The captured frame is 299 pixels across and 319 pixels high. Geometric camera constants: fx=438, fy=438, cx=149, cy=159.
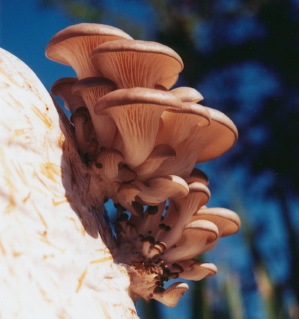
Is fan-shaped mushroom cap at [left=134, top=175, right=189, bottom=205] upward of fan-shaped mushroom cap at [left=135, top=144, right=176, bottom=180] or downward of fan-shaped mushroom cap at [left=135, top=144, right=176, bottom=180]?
downward

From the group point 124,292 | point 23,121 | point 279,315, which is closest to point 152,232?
point 124,292

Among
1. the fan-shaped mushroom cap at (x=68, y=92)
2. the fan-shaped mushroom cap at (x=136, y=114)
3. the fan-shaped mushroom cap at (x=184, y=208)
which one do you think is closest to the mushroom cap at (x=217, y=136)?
the fan-shaped mushroom cap at (x=184, y=208)

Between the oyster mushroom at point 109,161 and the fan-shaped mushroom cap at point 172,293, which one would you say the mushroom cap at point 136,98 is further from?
the fan-shaped mushroom cap at point 172,293

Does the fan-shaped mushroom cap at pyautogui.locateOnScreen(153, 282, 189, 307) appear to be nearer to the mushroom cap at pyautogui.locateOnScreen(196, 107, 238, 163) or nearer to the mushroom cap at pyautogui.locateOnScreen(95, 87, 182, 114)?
the mushroom cap at pyautogui.locateOnScreen(196, 107, 238, 163)

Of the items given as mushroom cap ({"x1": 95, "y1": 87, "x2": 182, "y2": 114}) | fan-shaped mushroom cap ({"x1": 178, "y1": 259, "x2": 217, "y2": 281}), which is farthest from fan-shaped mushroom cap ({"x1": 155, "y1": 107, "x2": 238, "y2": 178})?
fan-shaped mushroom cap ({"x1": 178, "y1": 259, "x2": 217, "y2": 281})

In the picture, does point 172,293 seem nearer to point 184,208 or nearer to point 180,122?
point 184,208

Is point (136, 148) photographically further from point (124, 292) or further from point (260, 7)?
point (260, 7)
